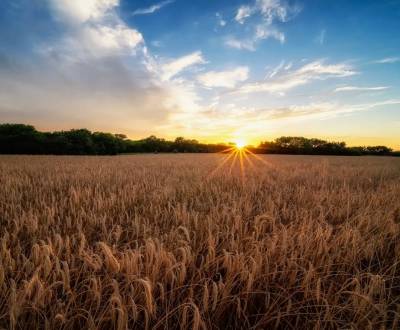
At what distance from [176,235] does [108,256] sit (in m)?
0.74

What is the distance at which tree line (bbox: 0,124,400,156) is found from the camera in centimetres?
3794

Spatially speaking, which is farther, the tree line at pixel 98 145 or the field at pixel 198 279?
the tree line at pixel 98 145

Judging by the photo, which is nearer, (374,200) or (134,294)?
(134,294)

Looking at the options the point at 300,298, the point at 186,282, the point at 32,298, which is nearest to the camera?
the point at 32,298

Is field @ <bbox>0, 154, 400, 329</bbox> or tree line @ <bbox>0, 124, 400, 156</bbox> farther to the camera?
tree line @ <bbox>0, 124, 400, 156</bbox>

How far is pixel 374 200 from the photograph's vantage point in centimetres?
360

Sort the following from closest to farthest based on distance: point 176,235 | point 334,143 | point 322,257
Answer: point 322,257, point 176,235, point 334,143

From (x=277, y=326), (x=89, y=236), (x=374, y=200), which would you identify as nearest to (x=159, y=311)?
(x=277, y=326)

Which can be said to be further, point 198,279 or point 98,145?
point 98,145

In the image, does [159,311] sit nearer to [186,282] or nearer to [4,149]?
[186,282]

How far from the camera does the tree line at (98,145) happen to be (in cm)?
3794

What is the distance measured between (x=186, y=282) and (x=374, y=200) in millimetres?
3511

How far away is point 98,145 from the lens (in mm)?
44062

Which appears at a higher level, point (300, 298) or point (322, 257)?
point (322, 257)
